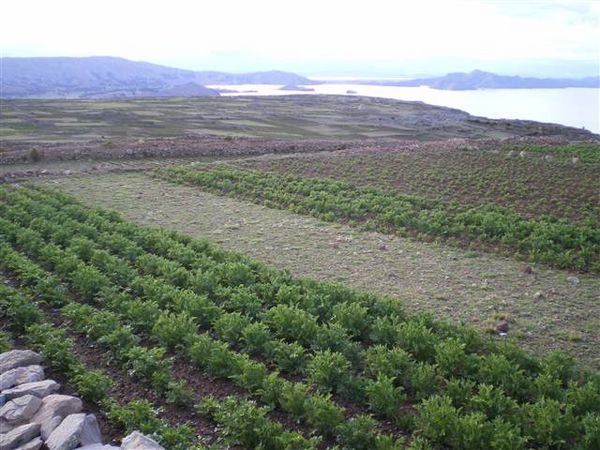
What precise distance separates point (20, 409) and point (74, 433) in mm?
1112

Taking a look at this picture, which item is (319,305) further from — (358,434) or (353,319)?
(358,434)

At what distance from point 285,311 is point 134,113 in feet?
227

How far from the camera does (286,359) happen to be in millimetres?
8648

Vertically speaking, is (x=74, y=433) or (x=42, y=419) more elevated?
(x=74, y=433)

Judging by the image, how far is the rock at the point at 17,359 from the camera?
27.3ft

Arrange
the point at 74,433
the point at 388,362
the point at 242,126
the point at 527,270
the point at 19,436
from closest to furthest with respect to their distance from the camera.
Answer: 1. the point at 74,433
2. the point at 19,436
3. the point at 388,362
4. the point at 527,270
5. the point at 242,126

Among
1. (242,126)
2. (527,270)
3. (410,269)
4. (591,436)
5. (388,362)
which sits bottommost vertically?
(242,126)

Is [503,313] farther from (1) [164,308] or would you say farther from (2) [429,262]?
(1) [164,308]

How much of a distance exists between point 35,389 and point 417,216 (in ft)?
45.0

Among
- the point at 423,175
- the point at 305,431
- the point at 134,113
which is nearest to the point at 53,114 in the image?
the point at 134,113

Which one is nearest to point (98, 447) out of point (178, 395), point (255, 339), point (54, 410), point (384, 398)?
point (54, 410)

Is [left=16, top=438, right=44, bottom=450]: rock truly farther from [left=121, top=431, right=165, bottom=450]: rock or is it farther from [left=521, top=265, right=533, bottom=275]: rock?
[left=521, top=265, right=533, bottom=275]: rock

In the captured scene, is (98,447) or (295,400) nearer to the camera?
(98,447)

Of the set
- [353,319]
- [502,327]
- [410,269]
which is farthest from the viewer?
[410,269]
